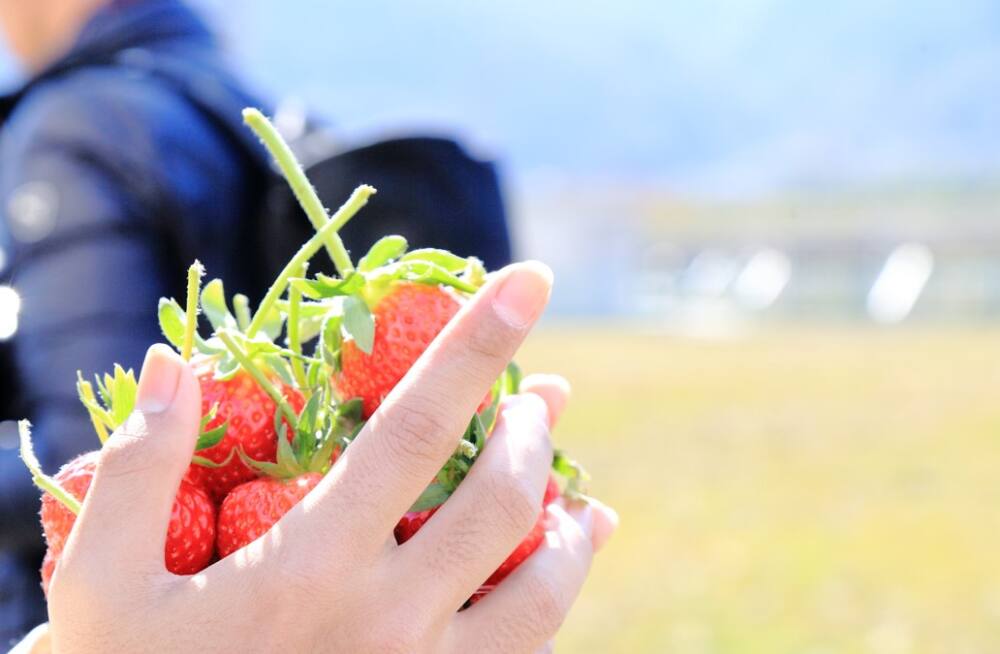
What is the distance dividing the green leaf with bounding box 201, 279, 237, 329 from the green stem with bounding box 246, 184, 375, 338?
0.03m

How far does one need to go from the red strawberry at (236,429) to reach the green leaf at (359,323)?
0.06 metres

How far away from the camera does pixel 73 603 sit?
0.59 m

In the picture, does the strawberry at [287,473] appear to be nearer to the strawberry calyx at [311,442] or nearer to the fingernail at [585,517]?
the strawberry calyx at [311,442]

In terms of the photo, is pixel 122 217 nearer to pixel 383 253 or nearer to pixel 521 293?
pixel 383 253

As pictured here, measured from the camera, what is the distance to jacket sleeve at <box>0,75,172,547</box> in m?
1.35

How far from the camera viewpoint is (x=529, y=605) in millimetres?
683

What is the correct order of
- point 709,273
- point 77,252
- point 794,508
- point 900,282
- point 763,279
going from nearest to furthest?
point 77,252
point 794,508
point 900,282
point 763,279
point 709,273

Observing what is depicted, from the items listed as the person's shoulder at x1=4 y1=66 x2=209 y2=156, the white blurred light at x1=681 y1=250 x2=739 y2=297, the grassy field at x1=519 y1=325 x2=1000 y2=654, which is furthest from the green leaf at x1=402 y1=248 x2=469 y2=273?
the white blurred light at x1=681 y1=250 x2=739 y2=297

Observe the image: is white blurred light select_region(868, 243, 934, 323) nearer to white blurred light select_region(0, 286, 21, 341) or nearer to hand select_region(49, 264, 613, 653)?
white blurred light select_region(0, 286, 21, 341)

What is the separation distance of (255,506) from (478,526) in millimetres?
126

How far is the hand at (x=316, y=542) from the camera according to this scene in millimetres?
580

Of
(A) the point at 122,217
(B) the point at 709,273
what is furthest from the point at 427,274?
(B) the point at 709,273

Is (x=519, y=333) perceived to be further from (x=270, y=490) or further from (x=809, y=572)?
(x=809, y=572)

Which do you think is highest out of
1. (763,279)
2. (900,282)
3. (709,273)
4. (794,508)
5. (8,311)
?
(8,311)
